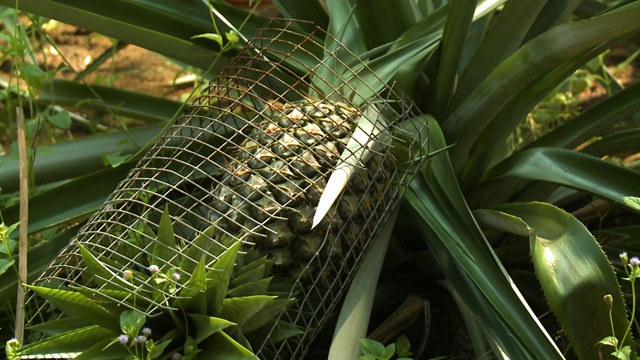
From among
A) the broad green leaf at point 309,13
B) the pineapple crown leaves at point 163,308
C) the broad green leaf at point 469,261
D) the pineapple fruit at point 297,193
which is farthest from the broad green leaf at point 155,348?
the broad green leaf at point 309,13

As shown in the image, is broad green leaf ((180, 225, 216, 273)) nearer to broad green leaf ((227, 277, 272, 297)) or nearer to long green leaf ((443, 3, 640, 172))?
broad green leaf ((227, 277, 272, 297))

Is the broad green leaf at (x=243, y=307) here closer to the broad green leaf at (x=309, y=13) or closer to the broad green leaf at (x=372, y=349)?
the broad green leaf at (x=372, y=349)

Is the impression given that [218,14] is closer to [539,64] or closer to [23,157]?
[23,157]

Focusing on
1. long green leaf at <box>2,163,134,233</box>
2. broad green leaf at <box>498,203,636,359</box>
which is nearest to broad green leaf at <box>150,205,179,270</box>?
long green leaf at <box>2,163,134,233</box>

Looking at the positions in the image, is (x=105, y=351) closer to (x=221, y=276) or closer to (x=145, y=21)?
(x=221, y=276)

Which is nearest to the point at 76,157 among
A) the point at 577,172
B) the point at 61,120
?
the point at 61,120
